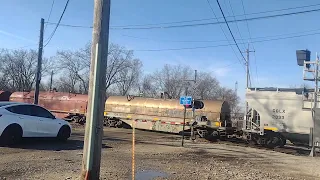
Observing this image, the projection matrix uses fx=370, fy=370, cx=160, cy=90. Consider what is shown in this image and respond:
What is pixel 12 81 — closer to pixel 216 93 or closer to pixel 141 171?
pixel 216 93

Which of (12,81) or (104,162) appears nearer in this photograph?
(104,162)

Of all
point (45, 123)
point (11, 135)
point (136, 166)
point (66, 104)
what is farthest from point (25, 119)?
point (66, 104)

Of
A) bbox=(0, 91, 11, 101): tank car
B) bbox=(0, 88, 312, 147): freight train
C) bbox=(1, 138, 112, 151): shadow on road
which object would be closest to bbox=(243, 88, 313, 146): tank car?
bbox=(0, 88, 312, 147): freight train

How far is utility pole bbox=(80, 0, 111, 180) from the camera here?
19.0 feet

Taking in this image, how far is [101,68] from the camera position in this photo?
20.4ft

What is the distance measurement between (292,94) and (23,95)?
28268 mm

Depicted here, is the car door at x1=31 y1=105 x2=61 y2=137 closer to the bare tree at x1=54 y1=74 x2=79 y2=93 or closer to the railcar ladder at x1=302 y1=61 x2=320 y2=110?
the railcar ladder at x1=302 y1=61 x2=320 y2=110

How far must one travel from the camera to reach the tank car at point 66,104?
3406cm

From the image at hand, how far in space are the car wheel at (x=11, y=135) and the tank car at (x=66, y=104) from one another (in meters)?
19.9

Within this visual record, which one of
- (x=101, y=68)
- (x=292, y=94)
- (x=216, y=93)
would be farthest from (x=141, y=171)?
Result: (x=216, y=93)

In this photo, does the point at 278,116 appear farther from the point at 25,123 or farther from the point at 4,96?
the point at 4,96

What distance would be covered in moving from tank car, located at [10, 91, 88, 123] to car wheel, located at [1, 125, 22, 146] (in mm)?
19888

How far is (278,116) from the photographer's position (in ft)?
70.4

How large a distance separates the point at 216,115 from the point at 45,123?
48.7 ft
